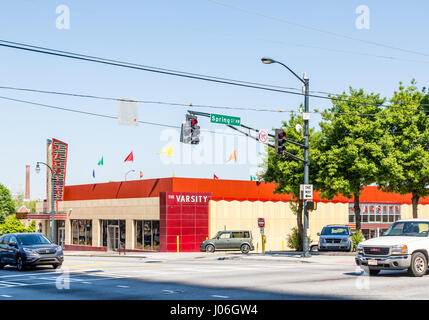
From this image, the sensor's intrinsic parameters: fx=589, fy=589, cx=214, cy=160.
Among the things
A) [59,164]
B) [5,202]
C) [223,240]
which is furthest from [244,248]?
[5,202]

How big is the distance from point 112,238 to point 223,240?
13.3 meters

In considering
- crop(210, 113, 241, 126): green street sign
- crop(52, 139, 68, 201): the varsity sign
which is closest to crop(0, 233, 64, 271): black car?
crop(210, 113, 241, 126): green street sign

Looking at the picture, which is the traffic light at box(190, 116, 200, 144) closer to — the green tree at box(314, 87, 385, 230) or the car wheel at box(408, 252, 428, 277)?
the car wheel at box(408, 252, 428, 277)

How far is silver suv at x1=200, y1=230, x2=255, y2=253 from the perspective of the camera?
135 feet

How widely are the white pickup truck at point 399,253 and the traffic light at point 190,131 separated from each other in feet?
31.8

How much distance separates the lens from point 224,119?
2759cm

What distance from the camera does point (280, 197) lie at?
51719 mm

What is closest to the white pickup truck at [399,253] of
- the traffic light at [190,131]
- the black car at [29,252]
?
the traffic light at [190,131]

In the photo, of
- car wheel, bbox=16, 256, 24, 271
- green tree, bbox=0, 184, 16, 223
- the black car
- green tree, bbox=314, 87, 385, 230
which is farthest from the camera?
green tree, bbox=0, 184, 16, 223

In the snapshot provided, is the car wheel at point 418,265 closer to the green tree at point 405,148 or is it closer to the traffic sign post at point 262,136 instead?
the traffic sign post at point 262,136

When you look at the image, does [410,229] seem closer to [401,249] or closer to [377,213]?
[401,249]

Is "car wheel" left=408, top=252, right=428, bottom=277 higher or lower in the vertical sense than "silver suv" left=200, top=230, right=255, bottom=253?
higher

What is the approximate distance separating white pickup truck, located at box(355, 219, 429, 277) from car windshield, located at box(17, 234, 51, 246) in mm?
13590

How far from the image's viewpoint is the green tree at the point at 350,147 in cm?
3562
